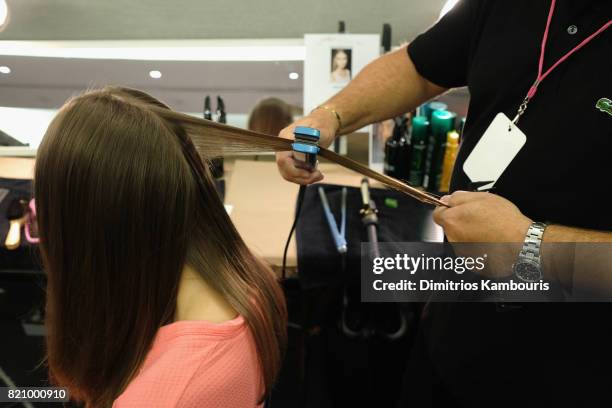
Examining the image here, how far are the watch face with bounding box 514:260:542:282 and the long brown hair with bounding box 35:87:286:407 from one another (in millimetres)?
404

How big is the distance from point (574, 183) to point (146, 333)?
669 mm

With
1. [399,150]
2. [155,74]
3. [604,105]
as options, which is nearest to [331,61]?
[399,150]

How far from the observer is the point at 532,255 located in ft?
2.17

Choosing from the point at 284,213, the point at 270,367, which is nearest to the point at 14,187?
the point at 284,213

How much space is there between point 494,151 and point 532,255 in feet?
0.60

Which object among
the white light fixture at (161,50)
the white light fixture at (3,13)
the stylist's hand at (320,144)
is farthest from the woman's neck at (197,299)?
the white light fixture at (3,13)

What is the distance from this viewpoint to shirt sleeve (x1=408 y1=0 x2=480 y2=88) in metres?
0.92

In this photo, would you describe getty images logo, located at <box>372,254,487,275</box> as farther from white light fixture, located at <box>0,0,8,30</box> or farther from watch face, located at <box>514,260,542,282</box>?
white light fixture, located at <box>0,0,8,30</box>

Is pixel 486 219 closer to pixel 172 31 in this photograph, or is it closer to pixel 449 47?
pixel 449 47

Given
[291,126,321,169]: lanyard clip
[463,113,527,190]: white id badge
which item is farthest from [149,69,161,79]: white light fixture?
[463,113,527,190]: white id badge

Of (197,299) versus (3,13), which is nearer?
(197,299)

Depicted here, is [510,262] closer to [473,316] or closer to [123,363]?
[473,316]

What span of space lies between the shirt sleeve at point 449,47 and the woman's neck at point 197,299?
597 mm

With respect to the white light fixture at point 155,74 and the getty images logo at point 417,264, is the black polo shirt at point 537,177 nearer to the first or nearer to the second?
the getty images logo at point 417,264
